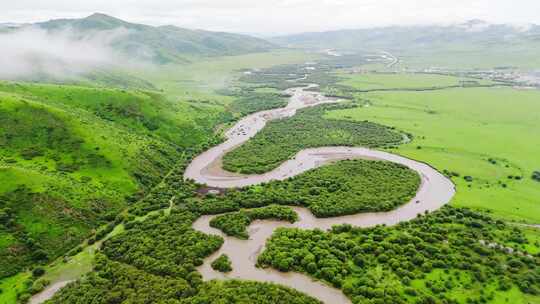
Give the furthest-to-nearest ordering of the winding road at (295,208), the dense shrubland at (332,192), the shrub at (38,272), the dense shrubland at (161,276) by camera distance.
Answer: the dense shrubland at (332,192)
the shrub at (38,272)
the winding road at (295,208)
the dense shrubland at (161,276)

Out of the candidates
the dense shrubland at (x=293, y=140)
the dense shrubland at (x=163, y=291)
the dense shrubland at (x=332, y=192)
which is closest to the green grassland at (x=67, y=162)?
the dense shrubland at (x=163, y=291)

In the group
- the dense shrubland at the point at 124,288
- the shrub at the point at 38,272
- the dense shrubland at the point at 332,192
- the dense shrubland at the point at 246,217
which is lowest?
the shrub at the point at 38,272

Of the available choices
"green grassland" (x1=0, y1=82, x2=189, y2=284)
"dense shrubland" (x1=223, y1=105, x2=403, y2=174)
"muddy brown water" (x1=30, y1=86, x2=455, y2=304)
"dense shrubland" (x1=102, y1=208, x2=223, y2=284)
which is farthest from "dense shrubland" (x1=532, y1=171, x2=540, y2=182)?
"green grassland" (x1=0, y1=82, x2=189, y2=284)

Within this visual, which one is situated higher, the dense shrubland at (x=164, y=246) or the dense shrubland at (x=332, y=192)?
the dense shrubland at (x=332, y=192)

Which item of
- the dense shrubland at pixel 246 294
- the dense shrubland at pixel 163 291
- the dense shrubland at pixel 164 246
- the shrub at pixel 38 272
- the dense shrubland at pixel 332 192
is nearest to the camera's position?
the dense shrubland at pixel 246 294

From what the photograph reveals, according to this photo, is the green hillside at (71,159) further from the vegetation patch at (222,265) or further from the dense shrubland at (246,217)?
the vegetation patch at (222,265)

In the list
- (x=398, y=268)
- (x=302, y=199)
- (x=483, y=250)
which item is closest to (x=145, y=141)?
(x=302, y=199)

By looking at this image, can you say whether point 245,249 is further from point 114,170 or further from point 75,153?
point 75,153
